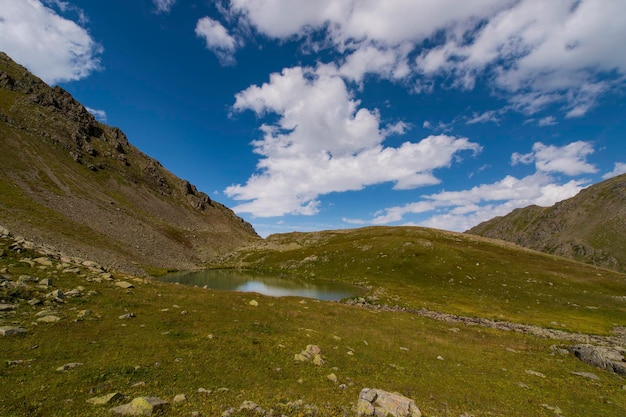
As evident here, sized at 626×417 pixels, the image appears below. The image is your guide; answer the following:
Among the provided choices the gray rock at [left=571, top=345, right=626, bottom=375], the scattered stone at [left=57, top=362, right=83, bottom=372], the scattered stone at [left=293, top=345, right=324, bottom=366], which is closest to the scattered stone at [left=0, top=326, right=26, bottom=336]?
the scattered stone at [left=57, top=362, right=83, bottom=372]

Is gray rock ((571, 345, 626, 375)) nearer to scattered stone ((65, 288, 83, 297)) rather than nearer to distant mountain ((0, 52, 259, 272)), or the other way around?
scattered stone ((65, 288, 83, 297))

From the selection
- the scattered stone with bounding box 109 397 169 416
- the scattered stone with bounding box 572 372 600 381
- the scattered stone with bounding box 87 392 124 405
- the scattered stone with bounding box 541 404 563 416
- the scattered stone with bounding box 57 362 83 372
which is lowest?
the scattered stone with bounding box 572 372 600 381

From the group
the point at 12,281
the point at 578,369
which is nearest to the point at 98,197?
the point at 12,281

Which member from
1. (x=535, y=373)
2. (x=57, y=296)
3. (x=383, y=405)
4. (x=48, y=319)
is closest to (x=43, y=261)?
(x=57, y=296)

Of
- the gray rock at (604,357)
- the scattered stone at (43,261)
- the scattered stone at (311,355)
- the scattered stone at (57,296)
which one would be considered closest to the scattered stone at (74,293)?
the scattered stone at (57,296)

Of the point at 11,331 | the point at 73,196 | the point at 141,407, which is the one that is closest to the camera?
the point at 141,407

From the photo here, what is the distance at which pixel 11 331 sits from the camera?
1698cm

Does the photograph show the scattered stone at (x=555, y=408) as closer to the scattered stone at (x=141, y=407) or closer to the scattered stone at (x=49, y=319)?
the scattered stone at (x=141, y=407)

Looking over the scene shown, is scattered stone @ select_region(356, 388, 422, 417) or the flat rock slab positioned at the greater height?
the flat rock slab

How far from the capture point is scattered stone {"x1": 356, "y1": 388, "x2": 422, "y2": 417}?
15328mm

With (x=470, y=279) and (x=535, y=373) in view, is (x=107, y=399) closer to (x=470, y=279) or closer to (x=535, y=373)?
(x=535, y=373)

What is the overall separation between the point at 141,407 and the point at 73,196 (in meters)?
143

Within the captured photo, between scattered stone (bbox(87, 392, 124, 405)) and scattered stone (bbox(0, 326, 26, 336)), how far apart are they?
9123 mm

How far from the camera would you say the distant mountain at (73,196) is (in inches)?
3260
